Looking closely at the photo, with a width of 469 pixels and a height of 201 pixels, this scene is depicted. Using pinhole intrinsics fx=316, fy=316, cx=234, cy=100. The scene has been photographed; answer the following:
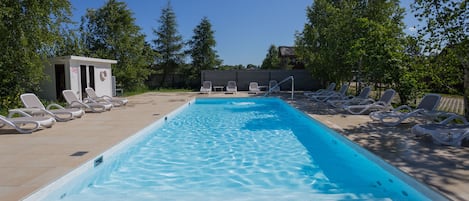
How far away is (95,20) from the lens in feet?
71.8

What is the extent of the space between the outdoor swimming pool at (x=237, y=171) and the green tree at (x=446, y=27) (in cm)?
308

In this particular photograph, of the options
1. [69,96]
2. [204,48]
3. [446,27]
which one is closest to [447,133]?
[446,27]

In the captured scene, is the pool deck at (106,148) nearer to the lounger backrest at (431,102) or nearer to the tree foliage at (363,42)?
the lounger backrest at (431,102)

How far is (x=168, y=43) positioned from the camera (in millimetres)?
27344

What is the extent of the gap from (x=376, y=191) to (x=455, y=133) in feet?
7.47

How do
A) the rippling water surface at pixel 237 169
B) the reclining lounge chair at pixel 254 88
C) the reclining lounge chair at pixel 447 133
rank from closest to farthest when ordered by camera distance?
the rippling water surface at pixel 237 169 → the reclining lounge chair at pixel 447 133 → the reclining lounge chair at pixel 254 88

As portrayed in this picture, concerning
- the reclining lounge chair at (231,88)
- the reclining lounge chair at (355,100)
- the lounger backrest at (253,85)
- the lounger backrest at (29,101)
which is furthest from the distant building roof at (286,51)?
the lounger backrest at (29,101)

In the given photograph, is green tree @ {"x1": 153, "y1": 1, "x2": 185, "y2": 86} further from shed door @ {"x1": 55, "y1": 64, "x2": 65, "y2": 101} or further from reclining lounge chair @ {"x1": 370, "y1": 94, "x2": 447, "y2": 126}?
reclining lounge chair @ {"x1": 370, "y1": 94, "x2": 447, "y2": 126}

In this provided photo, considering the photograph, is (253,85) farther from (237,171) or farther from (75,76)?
(237,171)

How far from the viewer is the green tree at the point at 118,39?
20.8 m

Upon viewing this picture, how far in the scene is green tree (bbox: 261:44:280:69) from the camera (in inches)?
1310

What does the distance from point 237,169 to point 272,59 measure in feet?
98.3

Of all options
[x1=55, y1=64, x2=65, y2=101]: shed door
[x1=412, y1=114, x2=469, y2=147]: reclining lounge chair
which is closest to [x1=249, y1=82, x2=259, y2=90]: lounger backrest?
[x1=55, y1=64, x2=65, y2=101]: shed door

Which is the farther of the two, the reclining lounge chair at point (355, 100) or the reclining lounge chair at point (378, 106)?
the reclining lounge chair at point (355, 100)
